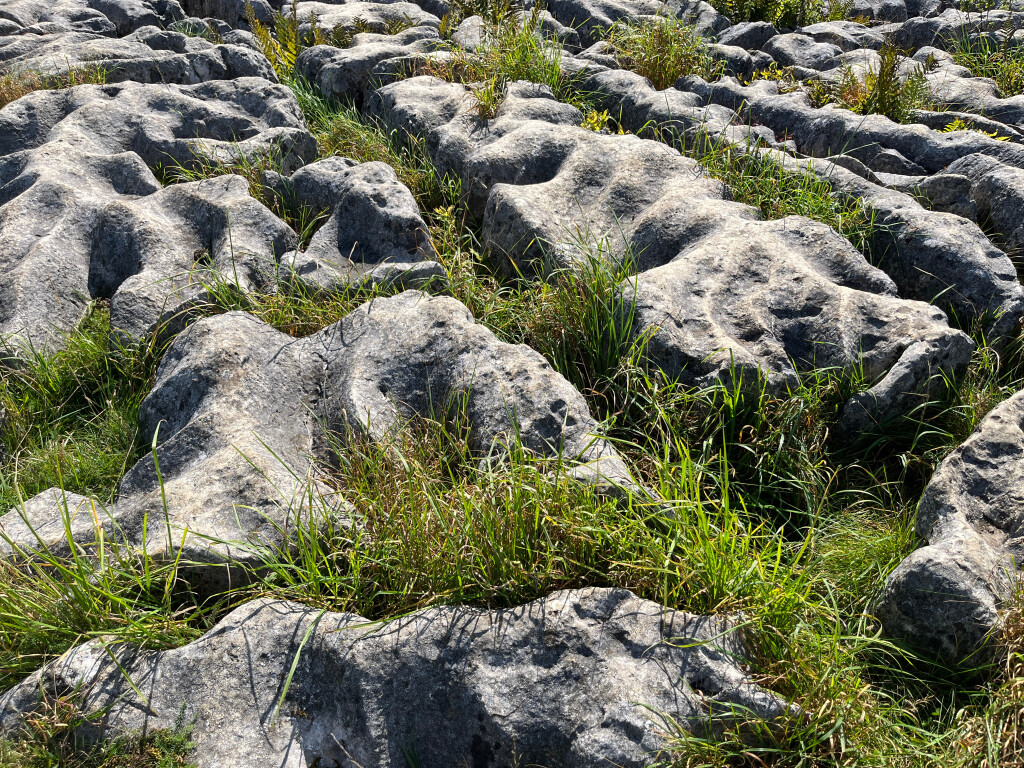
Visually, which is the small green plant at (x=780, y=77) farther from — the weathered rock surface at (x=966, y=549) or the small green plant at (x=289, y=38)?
the small green plant at (x=289, y=38)

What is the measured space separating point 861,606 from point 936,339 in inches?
61.3

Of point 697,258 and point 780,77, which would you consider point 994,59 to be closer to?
point 780,77

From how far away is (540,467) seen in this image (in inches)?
138

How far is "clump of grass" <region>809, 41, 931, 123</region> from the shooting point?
6.32 metres

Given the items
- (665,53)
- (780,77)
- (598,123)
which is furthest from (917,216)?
(665,53)

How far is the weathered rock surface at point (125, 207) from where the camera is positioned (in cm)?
483

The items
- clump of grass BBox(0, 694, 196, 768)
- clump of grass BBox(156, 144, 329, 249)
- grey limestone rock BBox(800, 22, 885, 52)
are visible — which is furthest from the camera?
grey limestone rock BBox(800, 22, 885, 52)

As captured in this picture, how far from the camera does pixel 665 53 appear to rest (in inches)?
286

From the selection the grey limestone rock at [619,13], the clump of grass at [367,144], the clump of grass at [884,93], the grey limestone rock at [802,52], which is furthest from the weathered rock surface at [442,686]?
the grey limestone rock at [619,13]

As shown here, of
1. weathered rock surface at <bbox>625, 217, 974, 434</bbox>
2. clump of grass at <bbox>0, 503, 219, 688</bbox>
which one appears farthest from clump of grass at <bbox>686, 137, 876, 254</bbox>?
clump of grass at <bbox>0, 503, 219, 688</bbox>

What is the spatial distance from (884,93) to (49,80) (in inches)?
291

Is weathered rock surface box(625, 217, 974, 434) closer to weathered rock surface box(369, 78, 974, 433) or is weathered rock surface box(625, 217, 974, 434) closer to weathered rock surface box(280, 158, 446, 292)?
weathered rock surface box(369, 78, 974, 433)

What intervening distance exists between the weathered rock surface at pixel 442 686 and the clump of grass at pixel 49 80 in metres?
6.00

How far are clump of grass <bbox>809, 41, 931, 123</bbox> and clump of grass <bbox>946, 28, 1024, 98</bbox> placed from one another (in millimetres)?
792
